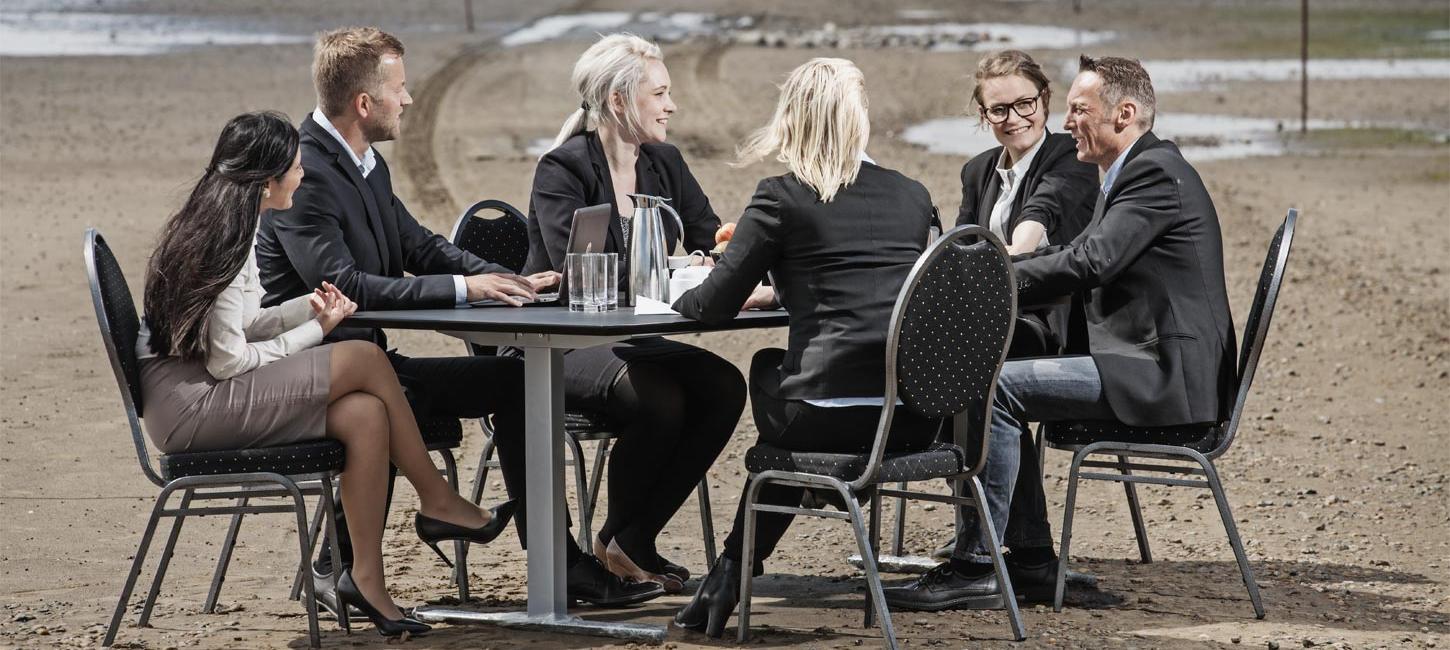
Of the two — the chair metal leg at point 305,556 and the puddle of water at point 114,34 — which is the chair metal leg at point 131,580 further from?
the puddle of water at point 114,34

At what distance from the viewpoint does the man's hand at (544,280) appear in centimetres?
515

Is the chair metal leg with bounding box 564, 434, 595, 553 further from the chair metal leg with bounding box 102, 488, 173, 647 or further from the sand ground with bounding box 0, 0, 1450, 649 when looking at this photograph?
the chair metal leg with bounding box 102, 488, 173, 647

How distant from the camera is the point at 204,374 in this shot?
4578 millimetres

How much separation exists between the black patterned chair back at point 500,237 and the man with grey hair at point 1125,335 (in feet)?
5.60

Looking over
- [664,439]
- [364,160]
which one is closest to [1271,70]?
[664,439]

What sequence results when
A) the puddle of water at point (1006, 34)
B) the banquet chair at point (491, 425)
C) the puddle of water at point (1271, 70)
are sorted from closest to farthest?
the banquet chair at point (491, 425), the puddle of water at point (1271, 70), the puddle of water at point (1006, 34)

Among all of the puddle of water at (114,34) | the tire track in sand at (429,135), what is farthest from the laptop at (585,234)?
the puddle of water at (114,34)

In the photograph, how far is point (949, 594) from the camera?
201 inches

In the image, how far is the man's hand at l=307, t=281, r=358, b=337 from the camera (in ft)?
15.5

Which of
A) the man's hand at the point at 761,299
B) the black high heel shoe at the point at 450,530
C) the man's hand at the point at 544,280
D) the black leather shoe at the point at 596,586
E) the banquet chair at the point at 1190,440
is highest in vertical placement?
the man's hand at the point at 544,280

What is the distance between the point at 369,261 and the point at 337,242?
18cm

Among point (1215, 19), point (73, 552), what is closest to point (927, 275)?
point (73, 552)

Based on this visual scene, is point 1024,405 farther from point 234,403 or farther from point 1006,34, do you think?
point 1006,34

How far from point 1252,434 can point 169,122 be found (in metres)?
14.2
